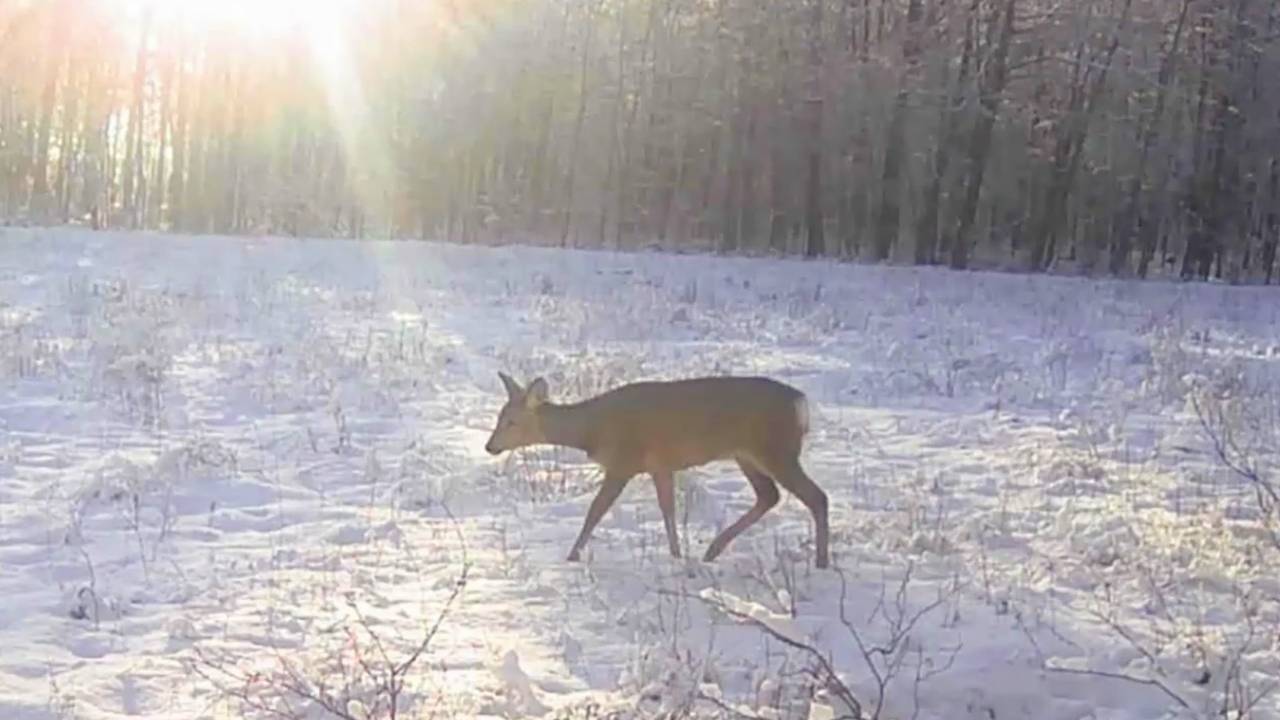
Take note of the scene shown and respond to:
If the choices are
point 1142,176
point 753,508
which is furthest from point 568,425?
point 1142,176

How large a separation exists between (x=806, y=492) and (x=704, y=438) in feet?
1.93

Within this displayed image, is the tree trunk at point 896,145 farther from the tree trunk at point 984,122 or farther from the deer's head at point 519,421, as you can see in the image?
the deer's head at point 519,421

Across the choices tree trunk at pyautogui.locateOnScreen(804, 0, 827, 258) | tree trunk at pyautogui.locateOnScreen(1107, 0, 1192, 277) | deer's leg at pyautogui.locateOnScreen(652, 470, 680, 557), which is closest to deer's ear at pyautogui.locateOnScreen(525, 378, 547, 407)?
deer's leg at pyautogui.locateOnScreen(652, 470, 680, 557)

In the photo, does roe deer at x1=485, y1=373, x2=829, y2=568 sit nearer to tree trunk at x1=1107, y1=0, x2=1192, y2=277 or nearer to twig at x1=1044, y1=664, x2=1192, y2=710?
twig at x1=1044, y1=664, x2=1192, y2=710

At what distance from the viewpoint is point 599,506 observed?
7.97m

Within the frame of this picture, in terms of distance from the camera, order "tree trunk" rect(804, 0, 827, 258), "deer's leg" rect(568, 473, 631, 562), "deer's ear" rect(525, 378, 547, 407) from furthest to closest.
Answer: "tree trunk" rect(804, 0, 827, 258) → "deer's ear" rect(525, 378, 547, 407) → "deer's leg" rect(568, 473, 631, 562)

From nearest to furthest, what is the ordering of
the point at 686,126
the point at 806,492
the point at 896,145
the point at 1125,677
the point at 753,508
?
1. the point at 1125,677
2. the point at 806,492
3. the point at 753,508
4. the point at 896,145
5. the point at 686,126

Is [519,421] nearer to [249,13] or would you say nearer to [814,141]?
[814,141]

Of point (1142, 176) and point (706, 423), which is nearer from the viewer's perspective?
point (706, 423)

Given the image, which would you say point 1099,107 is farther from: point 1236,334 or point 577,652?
point 577,652

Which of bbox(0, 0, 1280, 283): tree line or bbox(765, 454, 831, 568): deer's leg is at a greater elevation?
bbox(0, 0, 1280, 283): tree line

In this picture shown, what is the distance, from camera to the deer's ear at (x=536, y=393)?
27.9 feet

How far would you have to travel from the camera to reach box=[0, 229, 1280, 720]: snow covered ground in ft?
19.1

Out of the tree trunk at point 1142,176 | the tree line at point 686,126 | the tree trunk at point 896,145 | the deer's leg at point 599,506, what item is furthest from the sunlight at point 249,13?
the deer's leg at point 599,506
